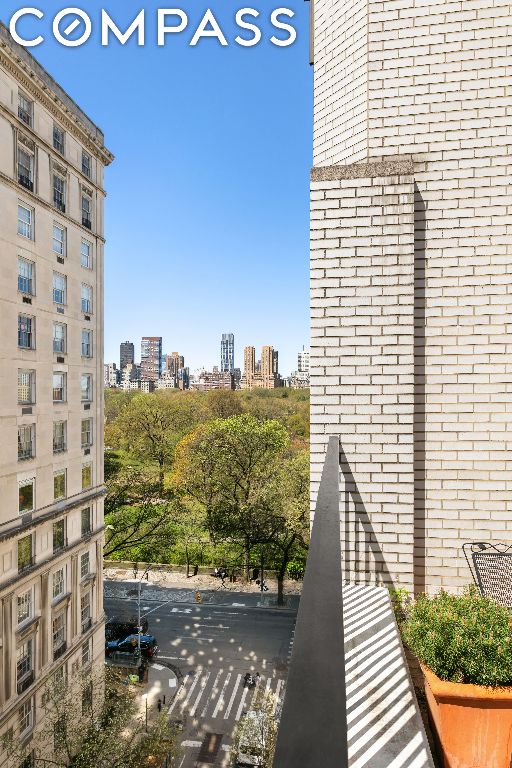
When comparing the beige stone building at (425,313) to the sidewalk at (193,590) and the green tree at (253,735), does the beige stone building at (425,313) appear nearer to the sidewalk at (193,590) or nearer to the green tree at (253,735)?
the green tree at (253,735)

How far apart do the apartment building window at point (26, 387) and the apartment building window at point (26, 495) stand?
2541mm

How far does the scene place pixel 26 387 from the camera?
16.3 m

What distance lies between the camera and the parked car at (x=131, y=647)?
2325 cm

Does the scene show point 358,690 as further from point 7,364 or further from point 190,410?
point 190,410

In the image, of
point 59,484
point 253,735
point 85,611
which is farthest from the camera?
point 85,611

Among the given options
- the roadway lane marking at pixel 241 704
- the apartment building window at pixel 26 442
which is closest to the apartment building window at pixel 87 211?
the apartment building window at pixel 26 442

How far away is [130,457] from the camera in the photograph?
40.4 metres

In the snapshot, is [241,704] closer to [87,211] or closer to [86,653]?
[86,653]

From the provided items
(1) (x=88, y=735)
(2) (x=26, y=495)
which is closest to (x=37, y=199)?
(2) (x=26, y=495)

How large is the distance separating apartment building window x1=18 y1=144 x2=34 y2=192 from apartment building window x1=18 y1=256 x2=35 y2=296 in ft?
8.20

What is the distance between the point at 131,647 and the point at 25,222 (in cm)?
1906

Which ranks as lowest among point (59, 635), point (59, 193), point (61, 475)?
point (59, 635)

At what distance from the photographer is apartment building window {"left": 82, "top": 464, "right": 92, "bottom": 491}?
19.9 metres

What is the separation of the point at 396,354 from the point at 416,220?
1.63 meters
